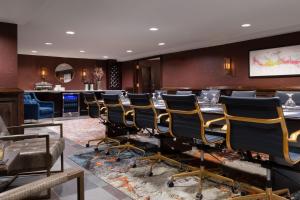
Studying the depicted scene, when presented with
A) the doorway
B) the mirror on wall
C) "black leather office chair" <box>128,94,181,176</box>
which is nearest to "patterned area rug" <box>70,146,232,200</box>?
"black leather office chair" <box>128,94,181,176</box>

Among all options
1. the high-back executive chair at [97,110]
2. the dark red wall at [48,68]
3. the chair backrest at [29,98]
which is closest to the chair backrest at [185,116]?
the high-back executive chair at [97,110]

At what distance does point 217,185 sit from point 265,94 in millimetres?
4151

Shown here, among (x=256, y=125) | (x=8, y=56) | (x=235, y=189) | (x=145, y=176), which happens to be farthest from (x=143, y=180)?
(x=8, y=56)

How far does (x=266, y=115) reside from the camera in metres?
1.95

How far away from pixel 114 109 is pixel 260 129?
2526 millimetres

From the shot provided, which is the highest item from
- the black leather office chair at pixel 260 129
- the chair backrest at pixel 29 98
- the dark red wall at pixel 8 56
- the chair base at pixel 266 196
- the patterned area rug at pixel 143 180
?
the dark red wall at pixel 8 56

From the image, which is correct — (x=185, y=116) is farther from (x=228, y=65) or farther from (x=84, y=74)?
(x=84, y=74)

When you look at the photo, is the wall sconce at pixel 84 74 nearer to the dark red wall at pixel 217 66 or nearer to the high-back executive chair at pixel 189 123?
the dark red wall at pixel 217 66

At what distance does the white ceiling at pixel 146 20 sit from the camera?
4.09m

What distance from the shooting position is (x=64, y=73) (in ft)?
35.4

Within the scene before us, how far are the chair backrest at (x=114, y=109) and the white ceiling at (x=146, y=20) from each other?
149 cm

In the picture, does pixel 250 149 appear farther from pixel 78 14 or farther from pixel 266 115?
pixel 78 14

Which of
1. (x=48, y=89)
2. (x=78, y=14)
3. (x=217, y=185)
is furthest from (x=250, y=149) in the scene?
(x=48, y=89)

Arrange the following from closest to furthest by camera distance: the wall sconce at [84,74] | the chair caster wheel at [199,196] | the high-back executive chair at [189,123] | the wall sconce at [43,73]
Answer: the chair caster wheel at [199,196] → the high-back executive chair at [189,123] → the wall sconce at [43,73] → the wall sconce at [84,74]
